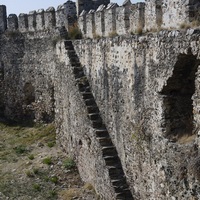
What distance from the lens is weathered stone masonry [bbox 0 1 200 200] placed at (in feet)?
25.7

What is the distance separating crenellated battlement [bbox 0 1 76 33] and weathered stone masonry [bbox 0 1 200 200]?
39 cm

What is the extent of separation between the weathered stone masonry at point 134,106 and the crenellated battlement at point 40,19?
0.39 meters

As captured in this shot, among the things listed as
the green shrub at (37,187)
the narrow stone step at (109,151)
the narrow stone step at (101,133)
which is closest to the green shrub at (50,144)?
the green shrub at (37,187)

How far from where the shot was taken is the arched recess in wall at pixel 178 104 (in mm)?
8172

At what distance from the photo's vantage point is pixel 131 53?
32.1 feet

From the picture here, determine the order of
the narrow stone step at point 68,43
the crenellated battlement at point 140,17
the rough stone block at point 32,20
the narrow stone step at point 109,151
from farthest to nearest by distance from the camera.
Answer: the rough stone block at point 32,20, the narrow stone step at point 68,43, the narrow stone step at point 109,151, the crenellated battlement at point 140,17

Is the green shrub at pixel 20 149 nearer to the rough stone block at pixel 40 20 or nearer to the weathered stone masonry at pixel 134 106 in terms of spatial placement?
the weathered stone masonry at pixel 134 106

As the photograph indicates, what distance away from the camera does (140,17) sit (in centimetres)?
1002

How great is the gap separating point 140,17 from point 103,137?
120 inches

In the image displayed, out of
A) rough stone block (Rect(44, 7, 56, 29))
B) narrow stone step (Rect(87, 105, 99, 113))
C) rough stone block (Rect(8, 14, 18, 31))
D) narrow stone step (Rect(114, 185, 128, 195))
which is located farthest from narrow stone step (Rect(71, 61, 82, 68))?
rough stone block (Rect(8, 14, 18, 31))

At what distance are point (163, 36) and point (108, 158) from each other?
3.71m

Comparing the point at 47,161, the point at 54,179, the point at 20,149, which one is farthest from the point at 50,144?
the point at 54,179

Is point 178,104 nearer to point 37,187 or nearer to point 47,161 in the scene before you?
point 37,187

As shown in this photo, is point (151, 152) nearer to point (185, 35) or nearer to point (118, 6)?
point (185, 35)
